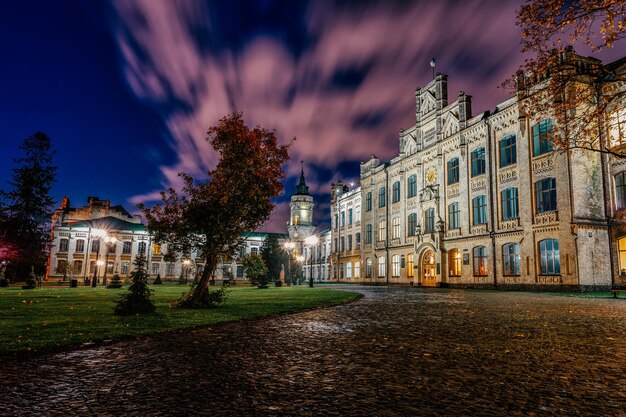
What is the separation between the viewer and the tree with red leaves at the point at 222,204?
49.5 ft

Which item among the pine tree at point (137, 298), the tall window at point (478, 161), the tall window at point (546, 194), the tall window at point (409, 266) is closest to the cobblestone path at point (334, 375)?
the pine tree at point (137, 298)

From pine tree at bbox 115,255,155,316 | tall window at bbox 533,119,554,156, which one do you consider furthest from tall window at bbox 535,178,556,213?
pine tree at bbox 115,255,155,316

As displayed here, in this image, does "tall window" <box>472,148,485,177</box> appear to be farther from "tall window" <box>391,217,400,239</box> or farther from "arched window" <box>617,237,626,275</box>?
"tall window" <box>391,217,400,239</box>

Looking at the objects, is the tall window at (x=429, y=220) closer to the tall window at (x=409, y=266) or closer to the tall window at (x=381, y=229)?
the tall window at (x=409, y=266)

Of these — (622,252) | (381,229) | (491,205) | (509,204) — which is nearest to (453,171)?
(491,205)

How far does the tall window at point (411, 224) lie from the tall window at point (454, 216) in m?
4.95

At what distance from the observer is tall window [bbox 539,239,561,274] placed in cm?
2553

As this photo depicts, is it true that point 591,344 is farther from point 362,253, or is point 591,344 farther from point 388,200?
point 362,253

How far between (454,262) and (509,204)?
7.74 metres

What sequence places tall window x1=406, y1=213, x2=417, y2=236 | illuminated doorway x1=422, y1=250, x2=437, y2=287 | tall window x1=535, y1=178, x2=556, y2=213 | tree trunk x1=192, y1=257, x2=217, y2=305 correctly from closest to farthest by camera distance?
tree trunk x1=192, y1=257, x2=217, y2=305, tall window x1=535, y1=178, x2=556, y2=213, illuminated doorway x1=422, y1=250, x2=437, y2=287, tall window x1=406, y1=213, x2=417, y2=236

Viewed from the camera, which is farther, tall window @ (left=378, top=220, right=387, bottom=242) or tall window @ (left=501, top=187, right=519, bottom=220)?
tall window @ (left=378, top=220, right=387, bottom=242)

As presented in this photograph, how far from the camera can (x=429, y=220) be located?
38.3 metres

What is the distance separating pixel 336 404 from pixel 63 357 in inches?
179

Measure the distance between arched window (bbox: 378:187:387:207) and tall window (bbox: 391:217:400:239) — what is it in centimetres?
275
